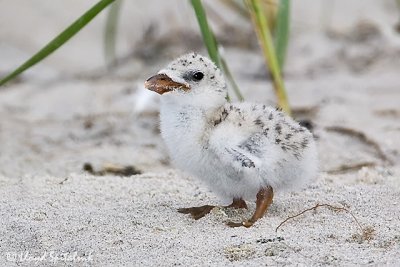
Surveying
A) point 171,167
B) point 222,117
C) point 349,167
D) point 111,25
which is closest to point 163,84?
point 222,117

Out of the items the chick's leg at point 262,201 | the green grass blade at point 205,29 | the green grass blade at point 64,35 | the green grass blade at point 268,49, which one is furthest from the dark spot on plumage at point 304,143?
the green grass blade at point 268,49

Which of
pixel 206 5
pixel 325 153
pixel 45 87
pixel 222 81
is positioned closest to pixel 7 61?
pixel 45 87

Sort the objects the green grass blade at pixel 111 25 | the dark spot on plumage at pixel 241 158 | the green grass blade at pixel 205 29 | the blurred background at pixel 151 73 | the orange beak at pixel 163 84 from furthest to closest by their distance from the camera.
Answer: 1. the green grass blade at pixel 111 25
2. the blurred background at pixel 151 73
3. the green grass blade at pixel 205 29
4. the orange beak at pixel 163 84
5. the dark spot on plumage at pixel 241 158

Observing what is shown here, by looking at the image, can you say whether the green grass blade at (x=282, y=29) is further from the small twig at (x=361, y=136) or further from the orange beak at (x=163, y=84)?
the orange beak at (x=163, y=84)


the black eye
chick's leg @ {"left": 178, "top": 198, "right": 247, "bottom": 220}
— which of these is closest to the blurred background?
chick's leg @ {"left": 178, "top": 198, "right": 247, "bottom": 220}

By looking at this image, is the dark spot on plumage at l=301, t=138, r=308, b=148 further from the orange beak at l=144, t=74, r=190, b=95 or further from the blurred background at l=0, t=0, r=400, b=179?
the blurred background at l=0, t=0, r=400, b=179

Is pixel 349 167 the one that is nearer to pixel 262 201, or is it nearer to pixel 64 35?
pixel 262 201

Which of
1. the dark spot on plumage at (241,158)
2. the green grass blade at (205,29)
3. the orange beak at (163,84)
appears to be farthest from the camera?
the green grass blade at (205,29)
